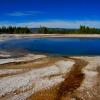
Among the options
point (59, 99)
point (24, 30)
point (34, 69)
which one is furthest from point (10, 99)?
point (24, 30)

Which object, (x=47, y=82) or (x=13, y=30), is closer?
(x=47, y=82)

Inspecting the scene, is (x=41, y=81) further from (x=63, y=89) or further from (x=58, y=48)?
(x=58, y=48)

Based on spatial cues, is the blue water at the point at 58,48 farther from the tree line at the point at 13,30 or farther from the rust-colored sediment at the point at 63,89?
the tree line at the point at 13,30

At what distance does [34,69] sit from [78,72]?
4.37 m

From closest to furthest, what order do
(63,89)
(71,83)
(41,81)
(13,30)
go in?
(63,89) < (71,83) < (41,81) < (13,30)

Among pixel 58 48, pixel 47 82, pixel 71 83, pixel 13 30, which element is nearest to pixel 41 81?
pixel 47 82

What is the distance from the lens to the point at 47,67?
2508cm

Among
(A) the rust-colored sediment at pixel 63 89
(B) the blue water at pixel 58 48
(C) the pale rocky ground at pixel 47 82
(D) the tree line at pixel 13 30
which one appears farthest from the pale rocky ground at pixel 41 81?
(D) the tree line at pixel 13 30

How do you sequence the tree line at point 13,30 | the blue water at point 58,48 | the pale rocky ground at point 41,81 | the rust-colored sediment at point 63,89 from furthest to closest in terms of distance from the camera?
the tree line at point 13,30
the blue water at point 58,48
the pale rocky ground at point 41,81
the rust-colored sediment at point 63,89

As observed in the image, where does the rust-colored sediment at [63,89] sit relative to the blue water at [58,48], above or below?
above

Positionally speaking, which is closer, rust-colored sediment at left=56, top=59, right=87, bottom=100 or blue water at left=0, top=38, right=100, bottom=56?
rust-colored sediment at left=56, top=59, right=87, bottom=100

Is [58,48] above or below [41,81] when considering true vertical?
below

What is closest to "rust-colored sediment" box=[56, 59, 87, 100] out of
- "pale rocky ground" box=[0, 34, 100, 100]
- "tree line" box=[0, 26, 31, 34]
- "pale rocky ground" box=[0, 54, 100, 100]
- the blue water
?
"pale rocky ground" box=[0, 34, 100, 100]

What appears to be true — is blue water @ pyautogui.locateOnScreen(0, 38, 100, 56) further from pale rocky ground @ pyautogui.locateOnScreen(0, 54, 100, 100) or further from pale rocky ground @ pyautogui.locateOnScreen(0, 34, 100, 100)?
pale rocky ground @ pyautogui.locateOnScreen(0, 54, 100, 100)
